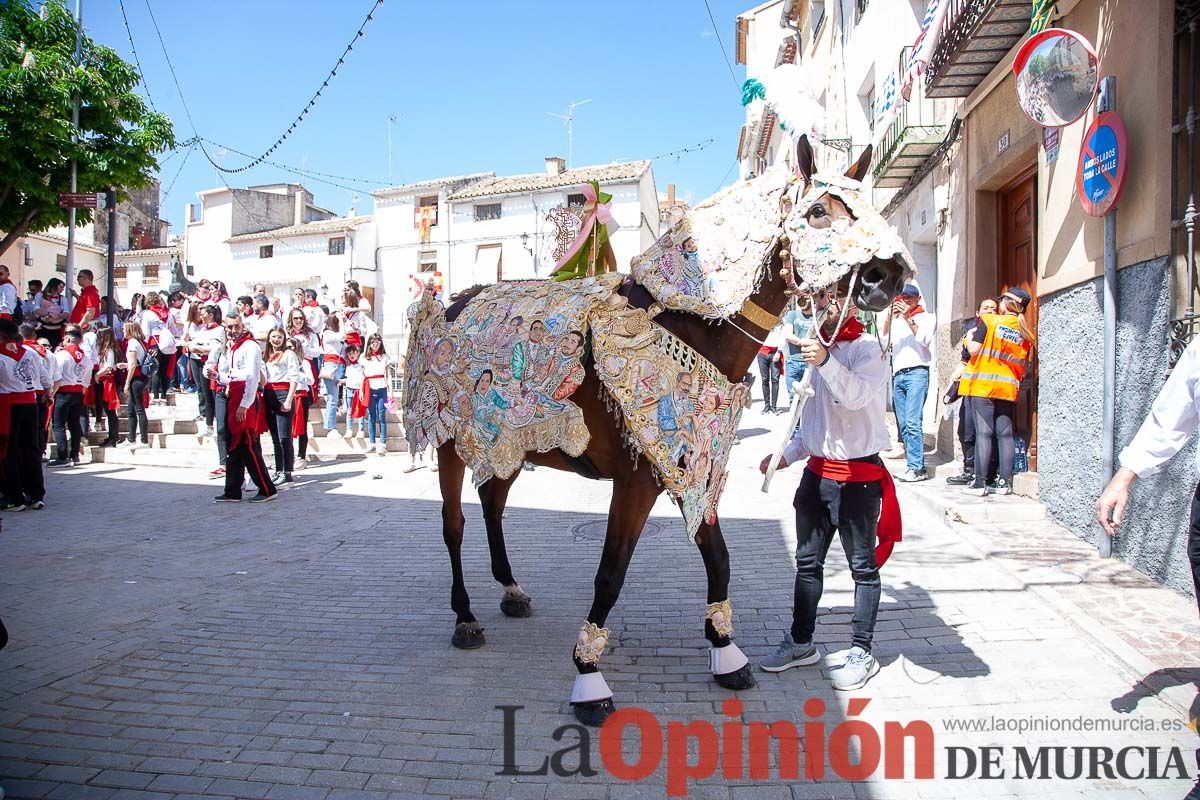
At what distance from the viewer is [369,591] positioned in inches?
216

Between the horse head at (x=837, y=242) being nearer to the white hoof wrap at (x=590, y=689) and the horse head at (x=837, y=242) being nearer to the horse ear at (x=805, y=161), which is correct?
the horse ear at (x=805, y=161)

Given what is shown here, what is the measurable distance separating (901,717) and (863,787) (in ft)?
2.03

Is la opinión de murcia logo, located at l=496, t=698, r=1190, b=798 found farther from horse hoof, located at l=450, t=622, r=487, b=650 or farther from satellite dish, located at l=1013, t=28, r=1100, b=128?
satellite dish, located at l=1013, t=28, r=1100, b=128

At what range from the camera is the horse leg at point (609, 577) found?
3.42m

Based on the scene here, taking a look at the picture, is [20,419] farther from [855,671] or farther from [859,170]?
[859,170]

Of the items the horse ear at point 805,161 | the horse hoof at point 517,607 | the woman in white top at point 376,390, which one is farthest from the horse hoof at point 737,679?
the woman in white top at point 376,390

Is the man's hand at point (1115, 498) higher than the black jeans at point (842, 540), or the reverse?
the man's hand at point (1115, 498)

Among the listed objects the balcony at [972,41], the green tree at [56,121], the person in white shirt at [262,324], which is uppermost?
the green tree at [56,121]

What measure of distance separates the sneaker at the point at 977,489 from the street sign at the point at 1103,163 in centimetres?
291

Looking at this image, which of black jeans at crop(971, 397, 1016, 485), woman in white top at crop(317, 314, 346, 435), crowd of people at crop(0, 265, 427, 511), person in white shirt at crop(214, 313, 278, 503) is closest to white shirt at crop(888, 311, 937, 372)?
black jeans at crop(971, 397, 1016, 485)

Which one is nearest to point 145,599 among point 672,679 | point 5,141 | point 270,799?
point 270,799

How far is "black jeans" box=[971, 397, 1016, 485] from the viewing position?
7.32m

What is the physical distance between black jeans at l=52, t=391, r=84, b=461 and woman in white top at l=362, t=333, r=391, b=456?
457 centimetres

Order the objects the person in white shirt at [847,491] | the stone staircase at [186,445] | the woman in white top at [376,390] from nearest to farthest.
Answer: the person in white shirt at [847,491], the woman in white top at [376,390], the stone staircase at [186,445]
